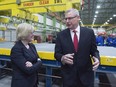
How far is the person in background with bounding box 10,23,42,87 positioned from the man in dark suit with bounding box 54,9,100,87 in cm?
41

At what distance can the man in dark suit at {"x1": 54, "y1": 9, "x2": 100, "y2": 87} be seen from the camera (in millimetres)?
2062

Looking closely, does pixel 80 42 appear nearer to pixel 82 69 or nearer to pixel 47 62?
pixel 82 69

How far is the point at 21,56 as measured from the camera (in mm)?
2221

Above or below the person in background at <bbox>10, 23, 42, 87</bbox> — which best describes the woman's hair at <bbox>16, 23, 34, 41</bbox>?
above

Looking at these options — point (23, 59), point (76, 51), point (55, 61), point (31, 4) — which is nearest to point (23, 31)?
point (23, 59)

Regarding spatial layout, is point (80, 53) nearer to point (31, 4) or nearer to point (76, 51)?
point (76, 51)

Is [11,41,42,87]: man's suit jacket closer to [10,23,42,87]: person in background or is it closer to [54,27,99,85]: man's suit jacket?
[10,23,42,87]: person in background

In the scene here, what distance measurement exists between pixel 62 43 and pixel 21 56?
22.4 inches

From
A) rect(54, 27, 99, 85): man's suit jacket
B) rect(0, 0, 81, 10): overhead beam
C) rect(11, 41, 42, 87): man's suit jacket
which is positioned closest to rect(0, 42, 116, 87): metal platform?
rect(54, 27, 99, 85): man's suit jacket

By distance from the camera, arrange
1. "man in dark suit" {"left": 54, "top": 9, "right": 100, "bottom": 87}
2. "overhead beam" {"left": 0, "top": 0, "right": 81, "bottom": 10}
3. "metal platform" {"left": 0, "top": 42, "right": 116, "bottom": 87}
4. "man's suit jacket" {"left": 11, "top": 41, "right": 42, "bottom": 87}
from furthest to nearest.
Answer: "overhead beam" {"left": 0, "top": 0, "right": 81, "bottom": 10}
"metal platform" {"left": 0, "top": 42, "right": 116, "bottom": 87}
"man's suit jacket" {"left": 11, "top": 41, "right": 42, "bottom": 87}
"man in dark suit" {"left": 54, "top": 9, "right": 100, "bottom": 87}

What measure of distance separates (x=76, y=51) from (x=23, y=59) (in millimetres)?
703

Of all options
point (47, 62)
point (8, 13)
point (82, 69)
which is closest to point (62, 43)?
point (82, 69)

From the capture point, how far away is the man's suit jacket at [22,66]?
2.21 metres

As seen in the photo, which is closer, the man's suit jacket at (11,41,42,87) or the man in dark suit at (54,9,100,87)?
the man in dark suit at (54,9,100,87)
